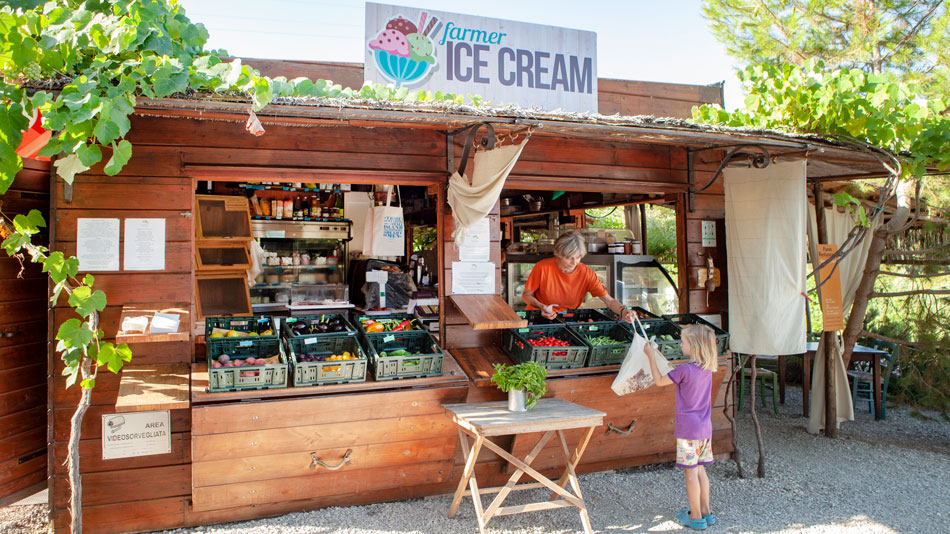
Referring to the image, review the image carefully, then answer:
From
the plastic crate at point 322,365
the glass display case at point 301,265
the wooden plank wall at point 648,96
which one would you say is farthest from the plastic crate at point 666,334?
the glass display case at point 301,265

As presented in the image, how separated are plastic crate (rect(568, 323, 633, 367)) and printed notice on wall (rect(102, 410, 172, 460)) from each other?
333 cm

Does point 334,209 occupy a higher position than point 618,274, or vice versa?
point 334,209

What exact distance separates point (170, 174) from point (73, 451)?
2.03 metres

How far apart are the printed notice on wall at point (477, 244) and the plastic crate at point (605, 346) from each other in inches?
39.7

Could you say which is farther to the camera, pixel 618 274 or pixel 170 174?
pixel 618 274

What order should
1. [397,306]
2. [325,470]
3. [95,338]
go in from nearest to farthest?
[95,338]
[325,470]
[397,306]

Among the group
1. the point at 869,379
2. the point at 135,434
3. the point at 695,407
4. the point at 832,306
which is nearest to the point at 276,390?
the point at 135,434

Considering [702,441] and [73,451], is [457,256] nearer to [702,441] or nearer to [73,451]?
[702,441]

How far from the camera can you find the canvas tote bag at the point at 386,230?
7.98 metres

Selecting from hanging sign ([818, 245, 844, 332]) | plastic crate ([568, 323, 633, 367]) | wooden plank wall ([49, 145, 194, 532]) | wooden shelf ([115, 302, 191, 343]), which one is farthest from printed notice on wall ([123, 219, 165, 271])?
hanging sign ([818, 245, 844, 332])

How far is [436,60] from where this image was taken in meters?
6.52

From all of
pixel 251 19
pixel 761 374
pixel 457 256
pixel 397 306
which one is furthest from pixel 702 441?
pixel 251 19

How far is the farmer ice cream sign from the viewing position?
6.37 m

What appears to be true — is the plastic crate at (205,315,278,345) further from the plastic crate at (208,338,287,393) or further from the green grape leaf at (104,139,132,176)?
the green grape leaf at (104,139,132,176)
